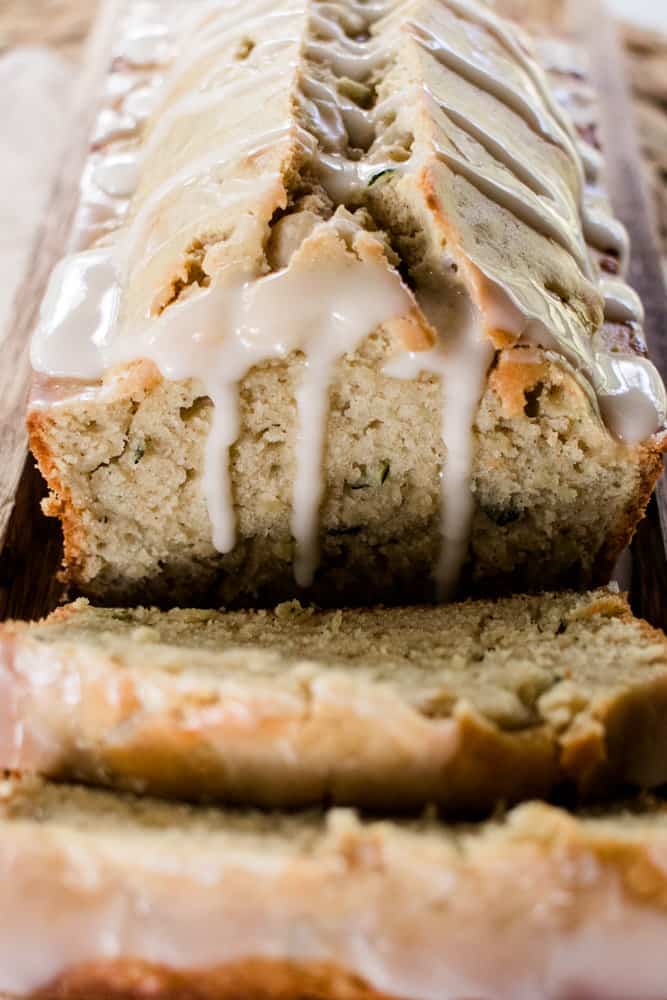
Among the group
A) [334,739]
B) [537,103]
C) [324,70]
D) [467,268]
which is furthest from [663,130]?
[334,739]

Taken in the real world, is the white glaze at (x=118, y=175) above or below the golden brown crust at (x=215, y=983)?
above

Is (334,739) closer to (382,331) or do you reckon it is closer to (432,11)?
(382,331)

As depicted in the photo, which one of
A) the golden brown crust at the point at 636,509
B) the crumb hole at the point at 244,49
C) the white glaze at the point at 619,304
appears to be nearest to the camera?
the golden brown crust at the point at 636,509

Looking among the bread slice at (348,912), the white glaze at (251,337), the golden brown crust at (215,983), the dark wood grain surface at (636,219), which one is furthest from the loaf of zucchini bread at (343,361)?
the golden brown crust at (215,983)

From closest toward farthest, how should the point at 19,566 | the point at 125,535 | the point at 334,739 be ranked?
the point at 334,739 < the point at 125,535 < the point at 19,566

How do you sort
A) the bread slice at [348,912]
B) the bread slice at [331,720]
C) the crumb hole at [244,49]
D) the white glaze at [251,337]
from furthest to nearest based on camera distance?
1. the crumb hole at [244,49]
2. the white glaze at [251,337]
3. the bread slice at [331,720]
4. the bread slice at [348,912]

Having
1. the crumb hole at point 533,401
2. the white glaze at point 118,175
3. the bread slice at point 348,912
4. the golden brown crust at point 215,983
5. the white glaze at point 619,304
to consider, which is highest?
the white glaze at point 118,175

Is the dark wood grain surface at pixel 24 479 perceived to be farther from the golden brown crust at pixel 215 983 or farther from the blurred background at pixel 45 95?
the golden brown crust at pixel 215 983

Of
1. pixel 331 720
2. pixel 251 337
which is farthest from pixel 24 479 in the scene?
pixel 331 720
